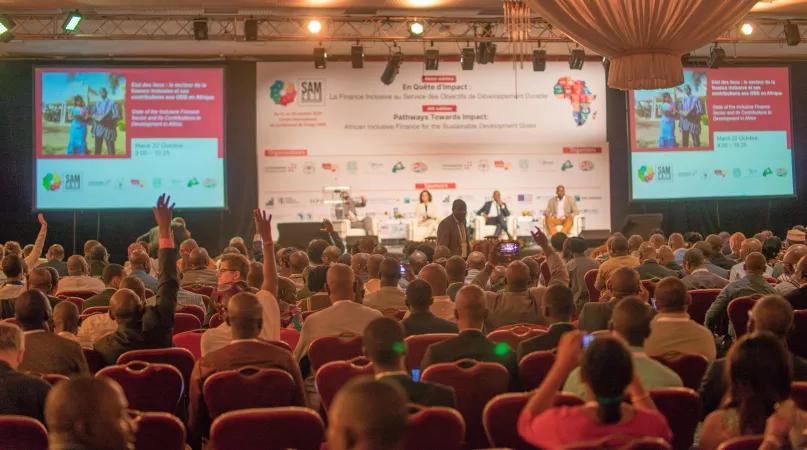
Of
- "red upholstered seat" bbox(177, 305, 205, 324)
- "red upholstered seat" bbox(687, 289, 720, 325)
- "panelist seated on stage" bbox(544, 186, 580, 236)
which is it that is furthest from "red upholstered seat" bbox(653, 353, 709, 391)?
"panelist seated on stage" bbox(544, 186, 580, 236)

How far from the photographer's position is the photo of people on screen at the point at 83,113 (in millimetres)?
15273

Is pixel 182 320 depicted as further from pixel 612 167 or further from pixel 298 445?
pixel 612 167

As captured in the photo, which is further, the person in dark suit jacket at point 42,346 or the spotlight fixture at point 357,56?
the spotlight fixture at point 357,56

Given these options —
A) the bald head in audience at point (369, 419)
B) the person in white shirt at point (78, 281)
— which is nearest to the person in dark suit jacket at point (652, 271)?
the person in white shirt at point (78, 281)

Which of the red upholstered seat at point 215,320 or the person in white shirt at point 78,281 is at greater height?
the person in white shirt at point 78,281

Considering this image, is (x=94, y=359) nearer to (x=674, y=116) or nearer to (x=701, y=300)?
(x=701, y=300)

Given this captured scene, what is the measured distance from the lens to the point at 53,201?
50.4 ft

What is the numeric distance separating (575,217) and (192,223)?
731cm

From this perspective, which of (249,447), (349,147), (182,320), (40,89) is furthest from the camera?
(349,147)

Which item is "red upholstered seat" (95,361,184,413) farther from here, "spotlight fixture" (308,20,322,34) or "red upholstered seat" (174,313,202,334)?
"spotlight fixture" (308,20,322,34)

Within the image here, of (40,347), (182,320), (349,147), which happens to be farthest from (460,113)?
(40,347)

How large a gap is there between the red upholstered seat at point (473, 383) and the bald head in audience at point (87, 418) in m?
1.91

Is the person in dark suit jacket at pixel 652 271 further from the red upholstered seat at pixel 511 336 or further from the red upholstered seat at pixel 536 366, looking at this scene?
the red upholstered seat at pixel 536 366

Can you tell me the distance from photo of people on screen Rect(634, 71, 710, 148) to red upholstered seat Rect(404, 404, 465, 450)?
47.4 ft
